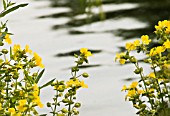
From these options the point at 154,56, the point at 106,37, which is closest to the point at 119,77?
the point at 106,37

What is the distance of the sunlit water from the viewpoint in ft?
12.3

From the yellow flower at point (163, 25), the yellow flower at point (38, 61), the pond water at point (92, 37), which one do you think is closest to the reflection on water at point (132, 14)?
the pond water at point (92, 37)

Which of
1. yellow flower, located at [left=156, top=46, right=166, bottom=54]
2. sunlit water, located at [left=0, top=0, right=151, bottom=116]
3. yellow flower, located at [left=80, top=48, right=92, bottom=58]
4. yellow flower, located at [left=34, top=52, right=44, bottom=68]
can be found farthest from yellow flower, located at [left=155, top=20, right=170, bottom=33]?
sunlit water, located at [left=0, top=0, right=151, bottom=116]

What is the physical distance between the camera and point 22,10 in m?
6.86

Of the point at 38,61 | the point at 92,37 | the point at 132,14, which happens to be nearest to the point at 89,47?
the point at 92,37

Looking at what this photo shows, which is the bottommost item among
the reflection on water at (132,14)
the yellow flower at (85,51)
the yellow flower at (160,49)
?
the yellow flower at (160,49)

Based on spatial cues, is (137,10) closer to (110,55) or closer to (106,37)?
(106,37)

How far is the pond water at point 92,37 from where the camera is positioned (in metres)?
3.88

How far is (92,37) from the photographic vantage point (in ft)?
18.2

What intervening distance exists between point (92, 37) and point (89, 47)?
35cm

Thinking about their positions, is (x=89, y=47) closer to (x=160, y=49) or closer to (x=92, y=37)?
(x=92, y=37)

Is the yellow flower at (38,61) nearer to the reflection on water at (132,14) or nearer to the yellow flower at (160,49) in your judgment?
the yellow flower at (160,49)

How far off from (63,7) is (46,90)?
9.84 ft

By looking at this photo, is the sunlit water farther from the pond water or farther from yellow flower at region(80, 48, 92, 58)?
yellow flower at region(80, 48, 92, 58)
